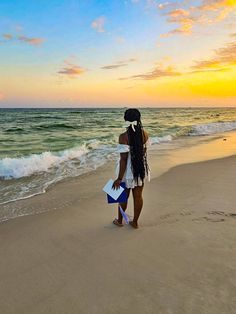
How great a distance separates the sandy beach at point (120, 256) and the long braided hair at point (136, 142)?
0.98 metres

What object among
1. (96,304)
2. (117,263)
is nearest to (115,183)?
(117,263)

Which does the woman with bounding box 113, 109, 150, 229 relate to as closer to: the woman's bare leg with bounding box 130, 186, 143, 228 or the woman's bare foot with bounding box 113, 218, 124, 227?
the woman's bare leg with bounding box 130, 186, 143, 228

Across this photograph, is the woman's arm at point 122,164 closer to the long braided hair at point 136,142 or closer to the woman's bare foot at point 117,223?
the long braided hair at point 136,142

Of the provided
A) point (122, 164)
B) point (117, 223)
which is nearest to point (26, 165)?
point (117, 223)

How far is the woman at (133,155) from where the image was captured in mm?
4258

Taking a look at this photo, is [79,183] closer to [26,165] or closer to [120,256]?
[26,165]

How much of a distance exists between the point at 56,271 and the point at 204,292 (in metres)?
1.61

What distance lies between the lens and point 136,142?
427 cm

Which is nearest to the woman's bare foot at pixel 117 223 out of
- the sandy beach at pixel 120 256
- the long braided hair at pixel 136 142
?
the sandy beach at pixel 120 256

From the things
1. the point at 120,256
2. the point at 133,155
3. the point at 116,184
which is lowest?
the point at 120,256

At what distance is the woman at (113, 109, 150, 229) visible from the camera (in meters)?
4.26

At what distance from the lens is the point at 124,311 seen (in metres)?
2.77

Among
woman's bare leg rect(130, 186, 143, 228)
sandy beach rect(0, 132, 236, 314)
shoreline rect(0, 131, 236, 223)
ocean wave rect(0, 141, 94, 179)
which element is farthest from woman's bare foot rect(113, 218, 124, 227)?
ocean wave rect(0, 141, 94, 179)

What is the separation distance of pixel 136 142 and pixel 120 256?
5.06 ft
